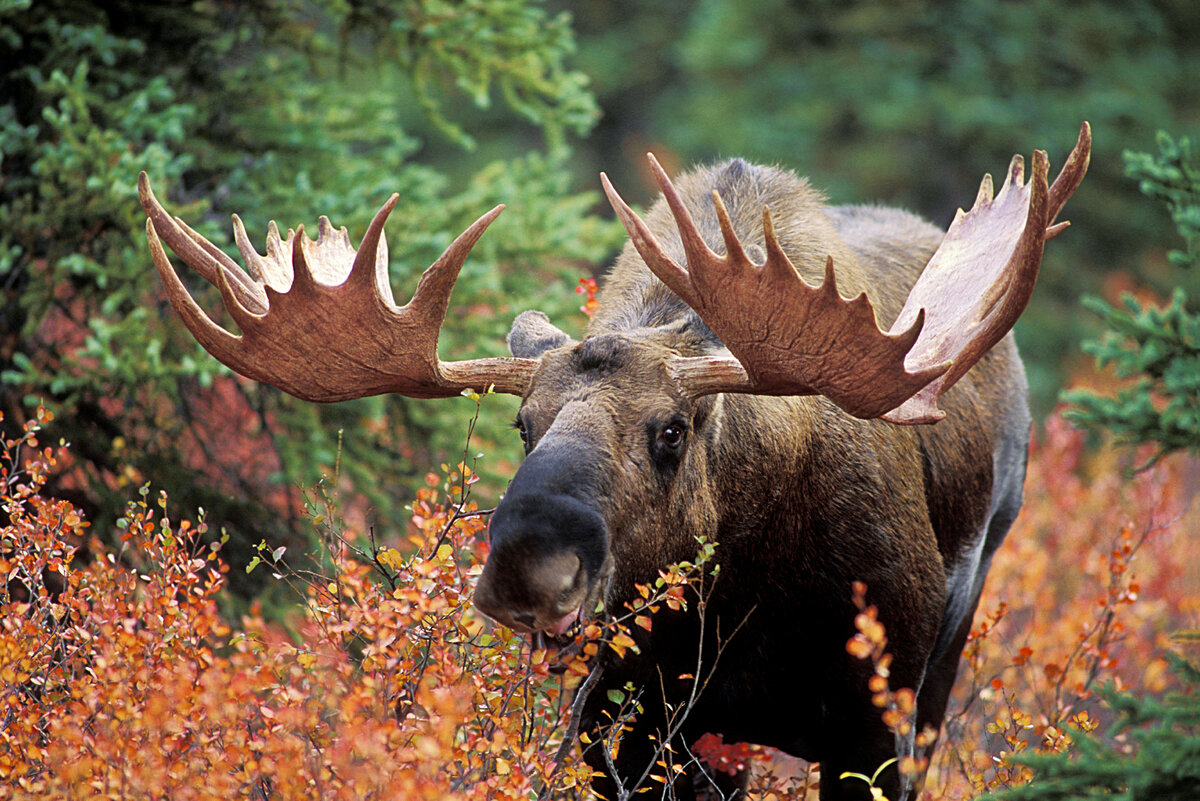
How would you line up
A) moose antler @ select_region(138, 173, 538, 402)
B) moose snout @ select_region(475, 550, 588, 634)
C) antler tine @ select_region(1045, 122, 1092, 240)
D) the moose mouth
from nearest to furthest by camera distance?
moose snout @ select_region(475, 550, 588, 634)
the moose mouth
antler tine @ select_region(1045, 122, 1092, 240)
moose antler @ select_region(138, 173, 538, 402)

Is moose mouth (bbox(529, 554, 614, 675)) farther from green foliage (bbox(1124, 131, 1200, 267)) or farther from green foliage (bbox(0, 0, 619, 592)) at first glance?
green foliage (bbox(0, 0, 619, 592))

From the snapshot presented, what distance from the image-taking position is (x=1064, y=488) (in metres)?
9.01

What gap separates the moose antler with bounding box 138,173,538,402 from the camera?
143 inches

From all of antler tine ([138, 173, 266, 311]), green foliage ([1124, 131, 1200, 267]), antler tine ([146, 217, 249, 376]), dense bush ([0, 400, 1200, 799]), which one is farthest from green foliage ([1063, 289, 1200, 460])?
antler tine ([138, 173, 266, 311])

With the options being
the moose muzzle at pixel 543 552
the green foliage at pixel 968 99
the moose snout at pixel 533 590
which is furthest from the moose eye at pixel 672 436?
→ the green foliage at pixel 968 99

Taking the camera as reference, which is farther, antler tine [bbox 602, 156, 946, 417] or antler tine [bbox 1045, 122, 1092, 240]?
antler tine [bbox 1045, 122, 1092, 240]

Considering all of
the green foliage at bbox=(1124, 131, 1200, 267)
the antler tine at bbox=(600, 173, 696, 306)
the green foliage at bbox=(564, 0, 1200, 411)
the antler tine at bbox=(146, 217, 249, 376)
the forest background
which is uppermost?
the green foliage at bbox=(1124, 131, 1200, 267)

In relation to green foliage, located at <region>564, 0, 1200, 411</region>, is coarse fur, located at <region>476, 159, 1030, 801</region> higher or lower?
higher

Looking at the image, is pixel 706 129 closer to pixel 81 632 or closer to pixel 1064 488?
pixel 1064 488

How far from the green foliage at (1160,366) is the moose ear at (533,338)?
5.38ft

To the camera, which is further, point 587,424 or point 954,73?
point 954,73

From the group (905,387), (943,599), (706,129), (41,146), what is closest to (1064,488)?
(943,599)

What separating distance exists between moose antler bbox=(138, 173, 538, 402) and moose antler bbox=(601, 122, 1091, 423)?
621 mm

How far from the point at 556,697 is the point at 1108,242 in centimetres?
1214
